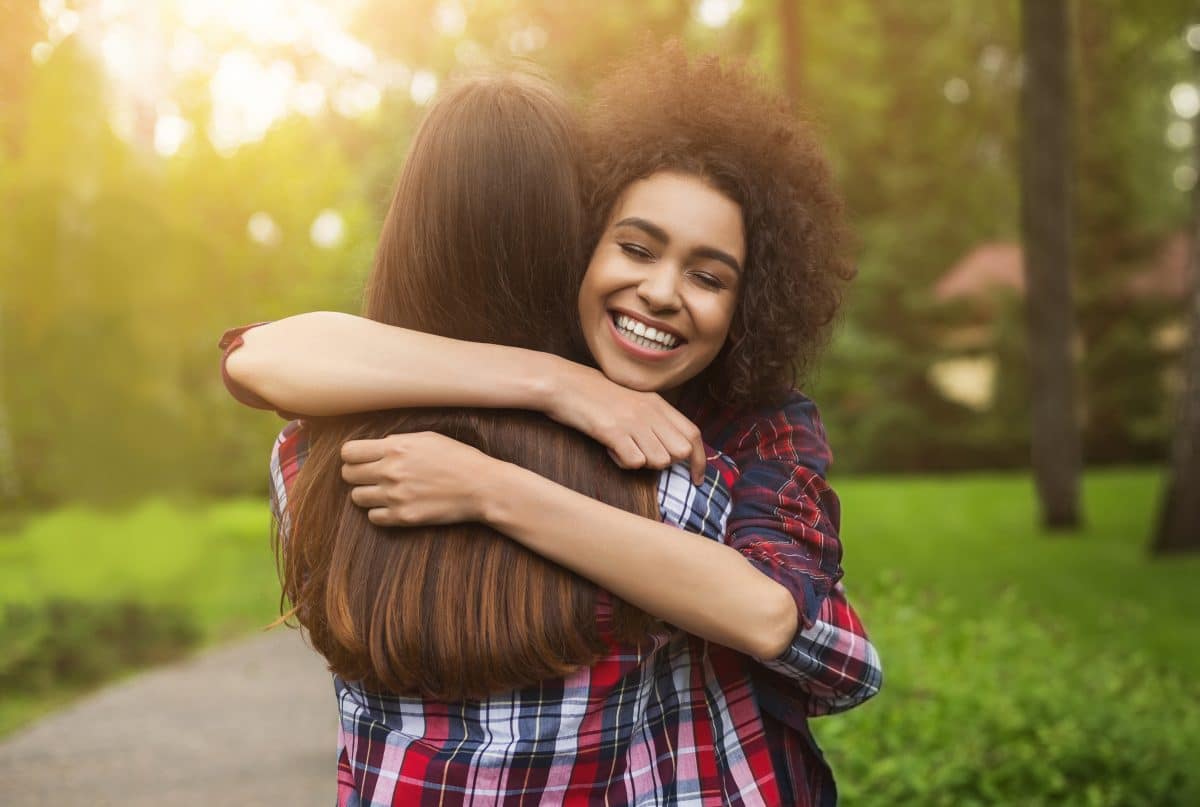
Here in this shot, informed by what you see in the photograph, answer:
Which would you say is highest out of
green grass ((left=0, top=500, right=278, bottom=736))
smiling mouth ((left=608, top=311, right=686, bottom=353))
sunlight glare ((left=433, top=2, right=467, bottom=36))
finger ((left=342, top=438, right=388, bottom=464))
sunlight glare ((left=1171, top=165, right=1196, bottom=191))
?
sunlight glare ((left=1171, top=165, right=1196, bottom=191))

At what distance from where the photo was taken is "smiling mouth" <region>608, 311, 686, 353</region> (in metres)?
2.11

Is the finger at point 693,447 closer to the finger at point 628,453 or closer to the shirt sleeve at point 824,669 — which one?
the finger at point 628,453

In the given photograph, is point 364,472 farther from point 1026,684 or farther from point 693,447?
point 1026,684

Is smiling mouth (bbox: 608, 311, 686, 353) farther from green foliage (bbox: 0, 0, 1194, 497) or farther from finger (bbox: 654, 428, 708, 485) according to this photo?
green foliage (bbox: 0, 0, 1194, 497)

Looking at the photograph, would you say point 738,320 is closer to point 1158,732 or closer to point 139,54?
point 1158,732

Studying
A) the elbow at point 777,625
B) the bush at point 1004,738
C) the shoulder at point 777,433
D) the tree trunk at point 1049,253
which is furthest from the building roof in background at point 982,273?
the elbow at point 777,625

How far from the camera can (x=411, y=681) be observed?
1.77 metres

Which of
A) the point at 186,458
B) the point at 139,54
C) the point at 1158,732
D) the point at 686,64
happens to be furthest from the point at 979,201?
the point at 686,64

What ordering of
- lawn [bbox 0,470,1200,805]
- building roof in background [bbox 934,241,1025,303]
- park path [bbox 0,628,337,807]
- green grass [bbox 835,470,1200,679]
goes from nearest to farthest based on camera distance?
1. lawn [bbox 0,470,1200,805]
2. park path [bbox 0,628,337,807]
3. green grass [bbox 835,470,1200,679]
4. building roof in background [bbox 934,241,1025,303]

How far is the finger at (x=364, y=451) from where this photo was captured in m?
1.86

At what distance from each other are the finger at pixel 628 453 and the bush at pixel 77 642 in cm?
656

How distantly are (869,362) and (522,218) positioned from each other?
22202mm

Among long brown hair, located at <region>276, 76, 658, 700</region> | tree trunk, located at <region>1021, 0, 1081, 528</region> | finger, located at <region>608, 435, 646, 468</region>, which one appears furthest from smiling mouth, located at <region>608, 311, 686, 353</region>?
tree trunk, located at <region>1021, 0, 1081, 528</region>

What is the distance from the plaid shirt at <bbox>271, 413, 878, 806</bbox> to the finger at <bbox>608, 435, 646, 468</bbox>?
85 mm
